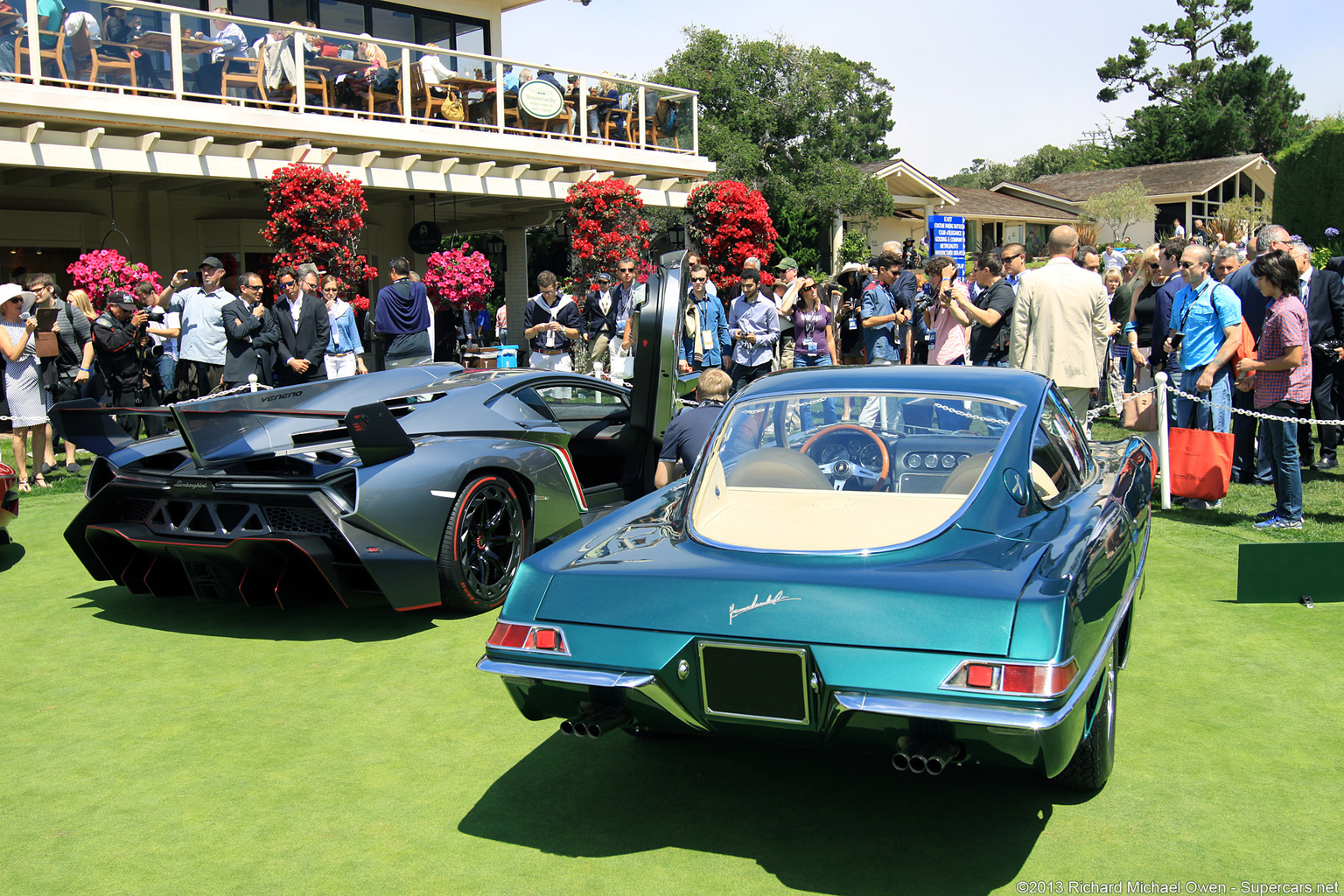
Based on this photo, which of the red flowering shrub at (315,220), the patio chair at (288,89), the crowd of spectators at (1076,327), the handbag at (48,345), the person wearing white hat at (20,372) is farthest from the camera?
the patio chair at (288,89)

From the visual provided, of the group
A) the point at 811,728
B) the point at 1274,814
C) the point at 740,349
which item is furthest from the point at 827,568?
the point at 740,349

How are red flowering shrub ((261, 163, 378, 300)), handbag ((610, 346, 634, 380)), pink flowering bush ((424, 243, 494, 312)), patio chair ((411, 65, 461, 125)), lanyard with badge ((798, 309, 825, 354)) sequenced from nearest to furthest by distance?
lanyard with badge ((798, 309, 825, 354)) → handbag ((610, 346, 634, 380)) → red flowering shrub ((261, 163, 378, 300)) → pink flowering bush ((424, 243, 494, 312)) → patio chair ((411, 65, 461, 125))

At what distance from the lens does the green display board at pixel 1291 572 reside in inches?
209

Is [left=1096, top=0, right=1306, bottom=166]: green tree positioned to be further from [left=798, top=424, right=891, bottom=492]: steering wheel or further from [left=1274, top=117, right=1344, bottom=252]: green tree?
[left=798, top=424, right=891, bottom=492]: steering wheel

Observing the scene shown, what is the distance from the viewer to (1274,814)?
10.4 ft

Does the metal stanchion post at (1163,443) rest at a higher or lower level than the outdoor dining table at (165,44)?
lower

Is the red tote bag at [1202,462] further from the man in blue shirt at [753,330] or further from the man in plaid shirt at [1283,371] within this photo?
the man in blue shirt at [753,330]

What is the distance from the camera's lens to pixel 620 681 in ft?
9.43

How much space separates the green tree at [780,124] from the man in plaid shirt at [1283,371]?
29.9m

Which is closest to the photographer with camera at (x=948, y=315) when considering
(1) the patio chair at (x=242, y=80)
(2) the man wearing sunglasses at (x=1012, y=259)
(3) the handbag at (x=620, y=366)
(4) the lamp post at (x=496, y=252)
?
(2) the man wearing sunglasses at (x=1012, y=259)

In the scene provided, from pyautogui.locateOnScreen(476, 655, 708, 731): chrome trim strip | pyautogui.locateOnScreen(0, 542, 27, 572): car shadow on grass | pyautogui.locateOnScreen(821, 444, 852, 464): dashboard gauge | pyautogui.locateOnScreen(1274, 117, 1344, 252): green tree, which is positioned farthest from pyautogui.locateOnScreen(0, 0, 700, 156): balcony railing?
pyautogui.locateOnScreen(1274, 117, 1344, 252): green tree

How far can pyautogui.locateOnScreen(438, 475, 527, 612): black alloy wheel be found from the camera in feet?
16.9

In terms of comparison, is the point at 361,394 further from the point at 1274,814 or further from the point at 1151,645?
the point at 1274,814

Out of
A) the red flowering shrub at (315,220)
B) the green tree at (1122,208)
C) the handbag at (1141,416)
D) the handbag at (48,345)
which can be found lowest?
the handbag at (1141,416)
